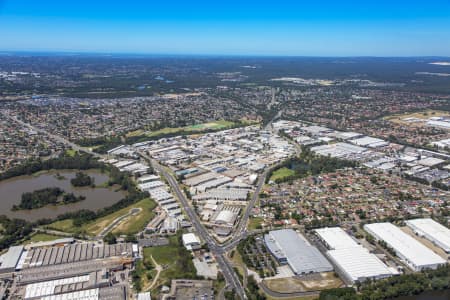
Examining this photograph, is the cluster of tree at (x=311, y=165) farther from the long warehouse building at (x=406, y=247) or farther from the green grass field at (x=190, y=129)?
the green grass field at (x=190, y=129)

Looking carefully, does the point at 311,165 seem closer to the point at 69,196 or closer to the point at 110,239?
the point at 110,239

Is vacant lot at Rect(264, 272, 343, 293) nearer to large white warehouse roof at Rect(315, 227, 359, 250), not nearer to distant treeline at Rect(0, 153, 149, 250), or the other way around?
large white warehouse roof at Rect(315, 227, 359, 250)

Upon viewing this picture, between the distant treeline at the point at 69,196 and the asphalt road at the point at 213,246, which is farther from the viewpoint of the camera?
the distant treeline at the point at 69,196

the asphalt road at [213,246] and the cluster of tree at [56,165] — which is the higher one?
the cluster of tree at [56,165]

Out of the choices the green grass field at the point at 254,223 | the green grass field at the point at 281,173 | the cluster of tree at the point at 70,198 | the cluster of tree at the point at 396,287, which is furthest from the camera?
the green grass field at the point at 281,173

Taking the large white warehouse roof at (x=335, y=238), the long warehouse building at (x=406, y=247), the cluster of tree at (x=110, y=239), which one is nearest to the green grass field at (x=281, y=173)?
the large white warehouse roof at (x=335, y=238)

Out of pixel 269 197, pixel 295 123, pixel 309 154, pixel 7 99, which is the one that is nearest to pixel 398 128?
pixel 295 123

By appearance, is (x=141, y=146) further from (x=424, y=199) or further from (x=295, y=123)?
(x=424, y=199)

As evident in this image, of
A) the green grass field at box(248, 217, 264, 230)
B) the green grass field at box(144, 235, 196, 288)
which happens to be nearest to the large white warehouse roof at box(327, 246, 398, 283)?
the green grass field at box(248, 217, 264, 230)
